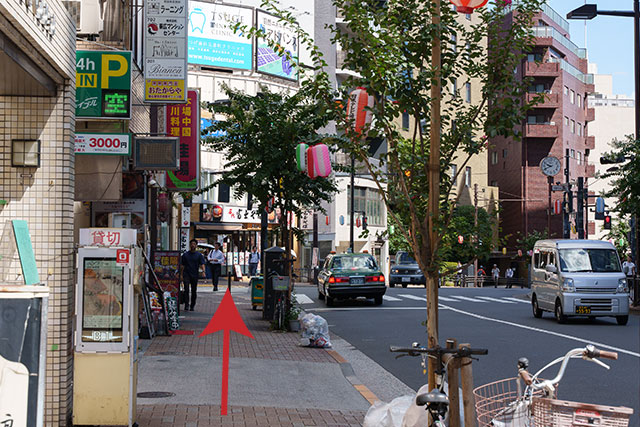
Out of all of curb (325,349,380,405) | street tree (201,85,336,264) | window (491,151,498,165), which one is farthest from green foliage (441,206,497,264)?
window (491,151,498,165)

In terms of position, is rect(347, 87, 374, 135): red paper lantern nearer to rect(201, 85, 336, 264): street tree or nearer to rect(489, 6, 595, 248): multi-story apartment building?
rect(201, 85, 336, 264): street tree

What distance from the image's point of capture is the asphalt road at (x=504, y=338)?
11.9 m

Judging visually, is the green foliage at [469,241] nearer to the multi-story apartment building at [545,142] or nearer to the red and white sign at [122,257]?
the red and white sign at [122,257]

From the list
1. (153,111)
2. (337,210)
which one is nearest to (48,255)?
(153,111)

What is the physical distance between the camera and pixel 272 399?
9805 millimetres

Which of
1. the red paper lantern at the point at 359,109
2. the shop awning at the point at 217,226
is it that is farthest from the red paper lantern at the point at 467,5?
the shop awning at the point at 217,226

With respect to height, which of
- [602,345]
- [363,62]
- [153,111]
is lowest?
[602,345]

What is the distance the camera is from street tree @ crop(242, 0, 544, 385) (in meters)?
5.81

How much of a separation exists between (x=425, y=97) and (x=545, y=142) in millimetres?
74831

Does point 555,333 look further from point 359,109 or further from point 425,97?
point 425,97

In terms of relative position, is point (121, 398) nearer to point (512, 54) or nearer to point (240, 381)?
point (240, 381)

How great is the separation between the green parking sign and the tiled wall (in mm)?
6332

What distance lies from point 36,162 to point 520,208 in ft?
239

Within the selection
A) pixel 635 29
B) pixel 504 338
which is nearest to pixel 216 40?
pixel 635 29
